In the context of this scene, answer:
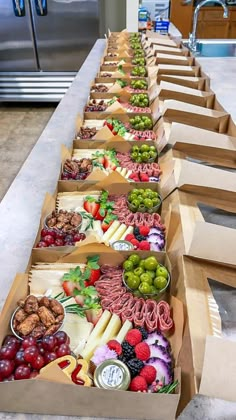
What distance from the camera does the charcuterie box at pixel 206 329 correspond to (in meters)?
0.65

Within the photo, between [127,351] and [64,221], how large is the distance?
0.54 meters

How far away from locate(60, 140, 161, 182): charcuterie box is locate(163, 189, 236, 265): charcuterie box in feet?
0.95

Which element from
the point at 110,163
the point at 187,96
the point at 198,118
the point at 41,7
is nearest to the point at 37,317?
the point at 110,163

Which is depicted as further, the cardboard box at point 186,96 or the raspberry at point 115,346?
the cardboard box at point 186,96

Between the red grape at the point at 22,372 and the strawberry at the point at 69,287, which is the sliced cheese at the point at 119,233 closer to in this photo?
the strawberry at the point at 69,287

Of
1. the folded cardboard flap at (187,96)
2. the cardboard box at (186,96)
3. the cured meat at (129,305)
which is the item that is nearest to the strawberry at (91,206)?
the cured meat at (129,305)

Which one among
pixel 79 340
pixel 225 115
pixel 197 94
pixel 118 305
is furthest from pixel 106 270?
pixel 197 94

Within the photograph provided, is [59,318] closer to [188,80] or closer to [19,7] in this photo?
[188,80]

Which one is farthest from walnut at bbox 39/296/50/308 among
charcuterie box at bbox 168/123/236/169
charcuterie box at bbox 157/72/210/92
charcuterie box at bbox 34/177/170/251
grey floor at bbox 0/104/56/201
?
grey floor at bbox 0/104/56/201

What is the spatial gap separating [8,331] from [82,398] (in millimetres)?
273

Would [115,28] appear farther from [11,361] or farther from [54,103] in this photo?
[11,361]

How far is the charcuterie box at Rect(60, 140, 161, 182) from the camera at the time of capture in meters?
1.47

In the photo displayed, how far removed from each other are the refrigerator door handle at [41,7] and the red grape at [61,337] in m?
4.75

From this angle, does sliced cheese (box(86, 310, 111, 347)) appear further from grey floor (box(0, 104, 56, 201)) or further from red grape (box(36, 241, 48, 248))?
grey floor (box(0, 104, 56, 201))
